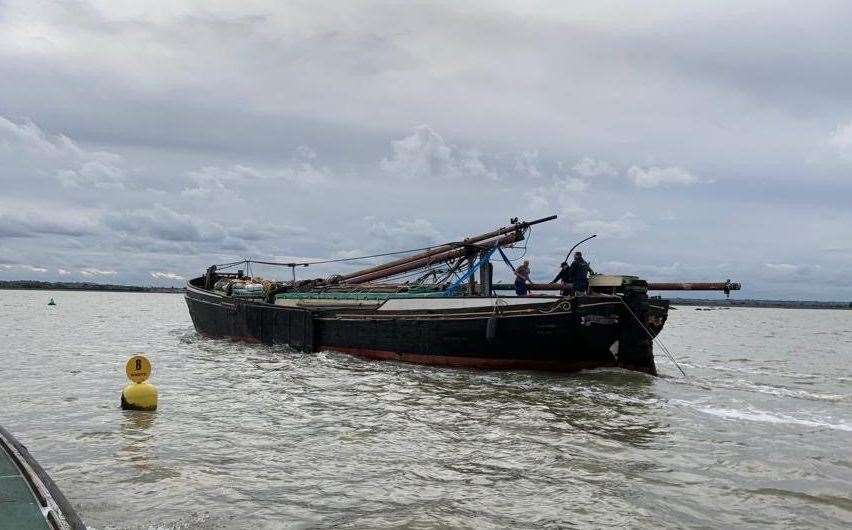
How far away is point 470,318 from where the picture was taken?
17594 millimetres

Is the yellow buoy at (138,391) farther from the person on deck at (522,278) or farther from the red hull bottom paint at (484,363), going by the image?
the person on deck at (522,278)

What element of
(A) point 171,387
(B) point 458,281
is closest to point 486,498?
(A) point 171,387

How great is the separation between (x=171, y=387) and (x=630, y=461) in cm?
1047

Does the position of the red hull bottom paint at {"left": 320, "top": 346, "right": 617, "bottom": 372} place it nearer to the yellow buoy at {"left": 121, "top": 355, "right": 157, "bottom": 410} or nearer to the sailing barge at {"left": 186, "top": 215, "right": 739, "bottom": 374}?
the sailing barge at {"left": 186, "top": 215, "right": 739, "bottom": 374}

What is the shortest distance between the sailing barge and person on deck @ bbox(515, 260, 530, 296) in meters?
0.63

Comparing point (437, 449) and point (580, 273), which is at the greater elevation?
point (580, 273)

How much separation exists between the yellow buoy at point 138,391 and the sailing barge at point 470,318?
8617 mm

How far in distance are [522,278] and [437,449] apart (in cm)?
1163

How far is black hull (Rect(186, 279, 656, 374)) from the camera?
1656 centimetres

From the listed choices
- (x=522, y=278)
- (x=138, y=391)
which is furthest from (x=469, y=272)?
(x=138, y=391)

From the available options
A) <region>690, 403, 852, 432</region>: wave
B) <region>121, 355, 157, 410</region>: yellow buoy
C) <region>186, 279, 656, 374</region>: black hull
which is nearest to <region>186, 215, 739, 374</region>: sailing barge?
<region>186, 279, 656, 374</region>: black hull

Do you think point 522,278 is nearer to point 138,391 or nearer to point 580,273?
point 580,273

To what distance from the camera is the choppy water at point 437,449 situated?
6.54 metres

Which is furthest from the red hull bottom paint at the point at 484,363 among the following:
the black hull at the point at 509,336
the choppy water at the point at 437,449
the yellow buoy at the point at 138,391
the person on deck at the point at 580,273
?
the yellow buoy at the point at 138,391
